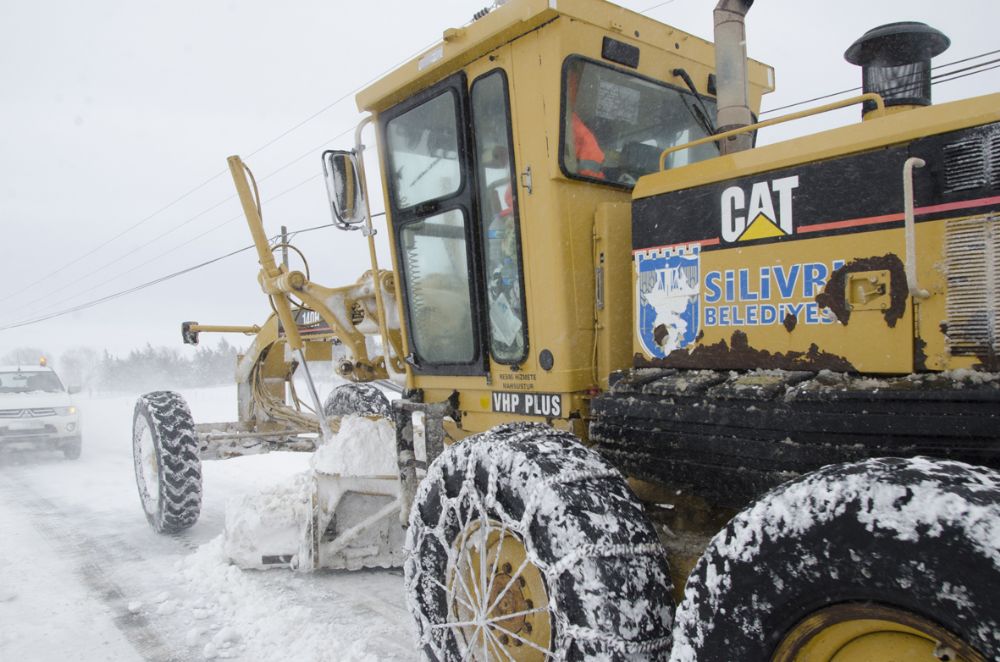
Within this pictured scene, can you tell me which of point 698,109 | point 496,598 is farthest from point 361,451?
point 698,109

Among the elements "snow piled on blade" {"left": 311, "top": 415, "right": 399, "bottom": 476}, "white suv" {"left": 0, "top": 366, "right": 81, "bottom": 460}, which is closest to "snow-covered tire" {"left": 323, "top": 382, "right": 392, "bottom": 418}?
"snow piled on blade" {"left": 311, "top": 415, "right": 399, "bottom": 476}

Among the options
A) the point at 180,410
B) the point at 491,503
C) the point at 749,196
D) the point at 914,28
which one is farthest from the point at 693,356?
the point at 180,410

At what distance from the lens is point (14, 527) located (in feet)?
23.4

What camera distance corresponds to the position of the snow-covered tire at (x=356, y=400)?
7793mm

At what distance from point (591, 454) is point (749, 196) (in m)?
1.04

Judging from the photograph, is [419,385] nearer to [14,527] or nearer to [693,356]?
[693,356]

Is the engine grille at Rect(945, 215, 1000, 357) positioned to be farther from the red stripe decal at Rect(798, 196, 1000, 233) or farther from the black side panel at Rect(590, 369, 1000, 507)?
the black side panel at Rect(590, 369, 1000, 507)

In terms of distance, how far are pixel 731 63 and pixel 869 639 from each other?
2434 millimetres

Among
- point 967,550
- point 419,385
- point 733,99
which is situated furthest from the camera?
point 419,385

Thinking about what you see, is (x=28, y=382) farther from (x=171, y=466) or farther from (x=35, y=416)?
(x=171, y=466)

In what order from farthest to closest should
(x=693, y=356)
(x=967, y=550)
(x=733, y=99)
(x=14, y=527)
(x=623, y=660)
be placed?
(x=14, y=527), (x=733, y=99), (x=693, y=356), (x=623, y=660), (x=967, y=550)

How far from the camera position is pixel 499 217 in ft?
11.2

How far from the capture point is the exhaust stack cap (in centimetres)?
280

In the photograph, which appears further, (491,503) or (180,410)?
(180,410)
